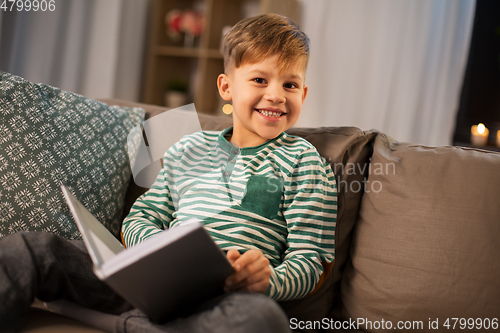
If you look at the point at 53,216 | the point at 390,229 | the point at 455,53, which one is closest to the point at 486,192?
the point at 390,229

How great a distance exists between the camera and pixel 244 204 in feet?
2.96

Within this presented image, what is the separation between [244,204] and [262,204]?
0.04 meters

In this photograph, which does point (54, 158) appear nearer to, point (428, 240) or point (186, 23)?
point (428, 240)

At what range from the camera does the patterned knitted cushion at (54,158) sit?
2.94ft

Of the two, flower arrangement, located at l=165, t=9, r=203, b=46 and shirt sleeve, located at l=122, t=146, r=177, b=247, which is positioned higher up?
flower arrangement, located at l=165, t=9, r=203, b=46

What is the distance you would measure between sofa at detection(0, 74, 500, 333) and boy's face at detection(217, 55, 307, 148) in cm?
15

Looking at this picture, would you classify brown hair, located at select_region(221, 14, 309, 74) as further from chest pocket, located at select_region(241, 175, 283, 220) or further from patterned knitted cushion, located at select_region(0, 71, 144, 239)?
patterned knitted cushion, located at select_region(0, 71, 144, 239)

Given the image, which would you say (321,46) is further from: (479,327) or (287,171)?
(479,327)

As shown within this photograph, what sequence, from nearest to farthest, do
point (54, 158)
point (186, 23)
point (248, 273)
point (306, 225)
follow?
point (248, 273) → point (306, 225) → point (54, 158) → point (186, 23)

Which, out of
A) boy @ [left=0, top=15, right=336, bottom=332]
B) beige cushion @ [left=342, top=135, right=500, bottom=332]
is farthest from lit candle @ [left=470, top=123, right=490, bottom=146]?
boy @ [left=0, top=15, right=336, bottom=332]


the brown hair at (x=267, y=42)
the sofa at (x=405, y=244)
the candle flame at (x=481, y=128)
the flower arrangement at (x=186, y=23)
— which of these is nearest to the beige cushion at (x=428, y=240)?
the sofa at (x=405, y=244)

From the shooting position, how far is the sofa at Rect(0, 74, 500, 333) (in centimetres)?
81

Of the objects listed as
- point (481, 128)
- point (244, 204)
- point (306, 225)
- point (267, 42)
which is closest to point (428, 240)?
point (306, 225)

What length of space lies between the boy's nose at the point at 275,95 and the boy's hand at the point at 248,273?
363 mm
